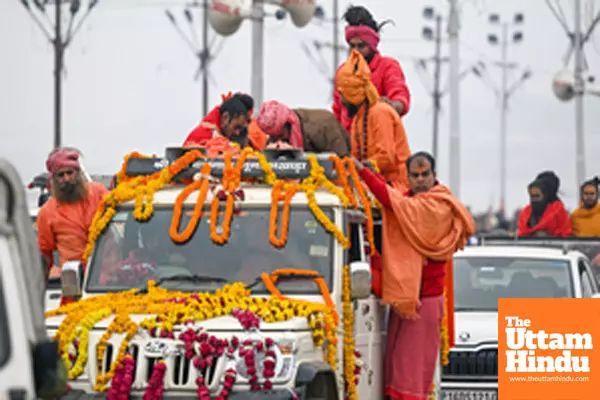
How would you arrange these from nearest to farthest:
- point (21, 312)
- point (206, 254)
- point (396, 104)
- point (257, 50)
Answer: point (21, 312) → point (206, 254) → point (396, 104) → point (257, 50)

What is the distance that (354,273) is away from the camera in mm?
8727

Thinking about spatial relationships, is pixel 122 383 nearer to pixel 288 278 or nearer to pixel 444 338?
pixel 288 278

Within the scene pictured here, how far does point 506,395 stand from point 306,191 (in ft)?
7.21

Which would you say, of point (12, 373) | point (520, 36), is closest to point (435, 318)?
point (12, 373)

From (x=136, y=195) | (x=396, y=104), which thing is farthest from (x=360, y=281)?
(x=396, y=104)

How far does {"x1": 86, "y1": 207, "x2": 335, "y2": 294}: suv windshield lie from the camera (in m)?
9.09

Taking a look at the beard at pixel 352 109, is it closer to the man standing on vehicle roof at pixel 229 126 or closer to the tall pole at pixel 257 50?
the man standing on vehicle roof at pixel 229 126

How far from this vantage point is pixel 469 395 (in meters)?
12.4

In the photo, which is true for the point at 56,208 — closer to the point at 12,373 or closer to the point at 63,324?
the point at 63,324

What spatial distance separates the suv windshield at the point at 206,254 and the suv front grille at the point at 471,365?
3.73 meters

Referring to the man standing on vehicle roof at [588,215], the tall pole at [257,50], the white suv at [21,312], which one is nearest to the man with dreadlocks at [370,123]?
the white suv at [21,312]

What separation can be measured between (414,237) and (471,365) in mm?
3041

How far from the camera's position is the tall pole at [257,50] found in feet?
68.4

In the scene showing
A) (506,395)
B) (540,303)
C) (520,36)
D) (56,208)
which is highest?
(520,36)
